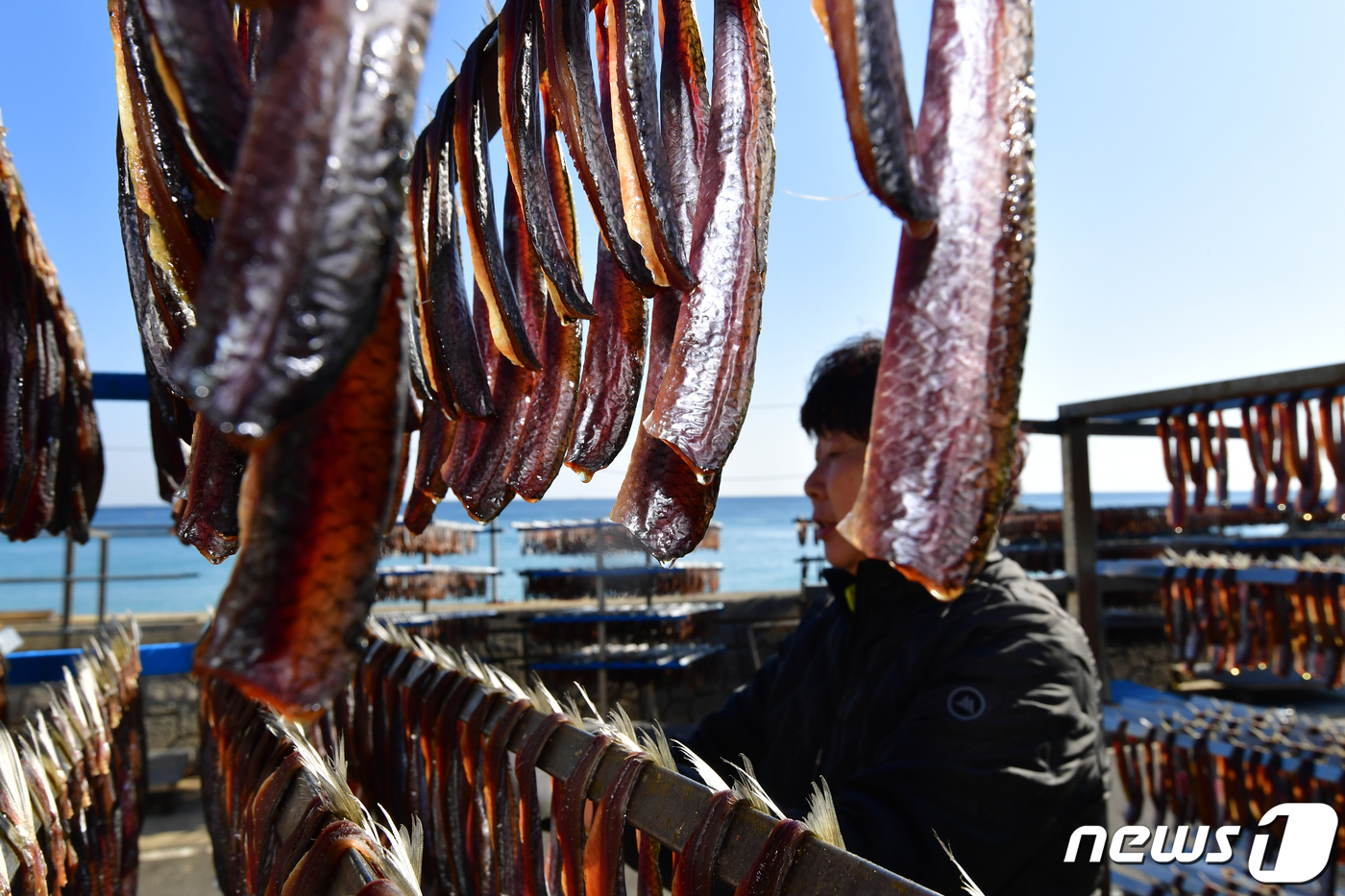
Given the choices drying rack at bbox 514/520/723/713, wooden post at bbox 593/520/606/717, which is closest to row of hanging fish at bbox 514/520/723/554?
drying rack at bbox 514/520/723/713

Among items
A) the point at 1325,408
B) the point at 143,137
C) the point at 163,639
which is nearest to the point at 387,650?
the point at 143,137

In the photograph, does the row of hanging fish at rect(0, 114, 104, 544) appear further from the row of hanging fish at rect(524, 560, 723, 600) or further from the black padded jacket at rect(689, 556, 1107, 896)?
the row of hanging fish at rect(524, 560, 723, 600)

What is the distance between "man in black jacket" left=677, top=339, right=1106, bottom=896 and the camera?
1.58 meters

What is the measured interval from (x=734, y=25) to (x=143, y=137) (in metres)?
0.50

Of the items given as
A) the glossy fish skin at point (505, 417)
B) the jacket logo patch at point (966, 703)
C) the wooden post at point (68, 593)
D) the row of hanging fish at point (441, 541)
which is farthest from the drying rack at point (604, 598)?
the glossy fish skin at point (505, 417)

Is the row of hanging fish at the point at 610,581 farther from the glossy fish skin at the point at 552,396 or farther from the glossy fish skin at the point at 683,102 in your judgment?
the glossy fish skin at the point at 683,102

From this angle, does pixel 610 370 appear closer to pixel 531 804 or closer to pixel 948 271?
pixel 948 271

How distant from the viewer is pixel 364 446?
1.10 feet

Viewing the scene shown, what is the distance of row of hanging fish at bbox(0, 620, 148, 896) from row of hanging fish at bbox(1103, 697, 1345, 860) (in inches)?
143

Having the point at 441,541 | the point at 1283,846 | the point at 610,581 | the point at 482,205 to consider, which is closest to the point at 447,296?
the point at 482,205

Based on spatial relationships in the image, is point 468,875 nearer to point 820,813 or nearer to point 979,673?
point 820,813

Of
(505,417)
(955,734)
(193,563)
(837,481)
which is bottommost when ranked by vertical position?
(193,563)

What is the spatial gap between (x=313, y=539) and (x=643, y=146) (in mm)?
510

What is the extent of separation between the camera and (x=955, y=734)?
1658 mm
